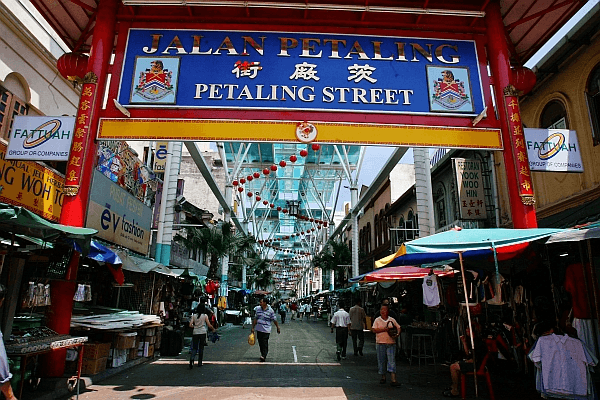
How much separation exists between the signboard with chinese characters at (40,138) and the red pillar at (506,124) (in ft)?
31.3

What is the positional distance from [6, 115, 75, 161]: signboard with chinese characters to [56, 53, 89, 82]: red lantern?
179 centimetres

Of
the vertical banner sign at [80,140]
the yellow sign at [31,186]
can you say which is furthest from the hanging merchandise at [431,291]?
the yellow sign at [31,186]

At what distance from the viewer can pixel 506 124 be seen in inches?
350

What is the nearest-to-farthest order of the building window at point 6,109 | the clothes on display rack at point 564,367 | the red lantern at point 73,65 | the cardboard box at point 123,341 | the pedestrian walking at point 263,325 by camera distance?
the clothes on display rack at point 564,367
the red lantern at point 73,65
the cardboard box at point 123,341
the building window at point 6,109
the pedestrian walking at point 263,325

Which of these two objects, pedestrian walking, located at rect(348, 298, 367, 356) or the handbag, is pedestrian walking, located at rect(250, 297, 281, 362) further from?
the handbag

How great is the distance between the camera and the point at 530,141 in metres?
8.60

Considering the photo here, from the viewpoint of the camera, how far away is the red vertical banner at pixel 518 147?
8.25 m

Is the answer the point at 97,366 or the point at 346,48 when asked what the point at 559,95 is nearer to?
the point at 346,48

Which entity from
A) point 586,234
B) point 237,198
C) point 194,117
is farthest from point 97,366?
point 237,198

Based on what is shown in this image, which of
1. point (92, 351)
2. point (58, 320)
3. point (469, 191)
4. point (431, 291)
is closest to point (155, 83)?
point (58, 320)

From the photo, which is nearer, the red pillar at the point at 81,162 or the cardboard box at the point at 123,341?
the red pillar at the point at 81,162

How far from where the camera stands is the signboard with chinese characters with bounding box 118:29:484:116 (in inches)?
360

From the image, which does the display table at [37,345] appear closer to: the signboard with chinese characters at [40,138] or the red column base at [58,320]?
the red column base at [58,320]

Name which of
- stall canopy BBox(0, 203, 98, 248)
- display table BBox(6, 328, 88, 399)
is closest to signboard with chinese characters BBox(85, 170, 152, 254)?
display table BBox(6, 328, 88, 399)
